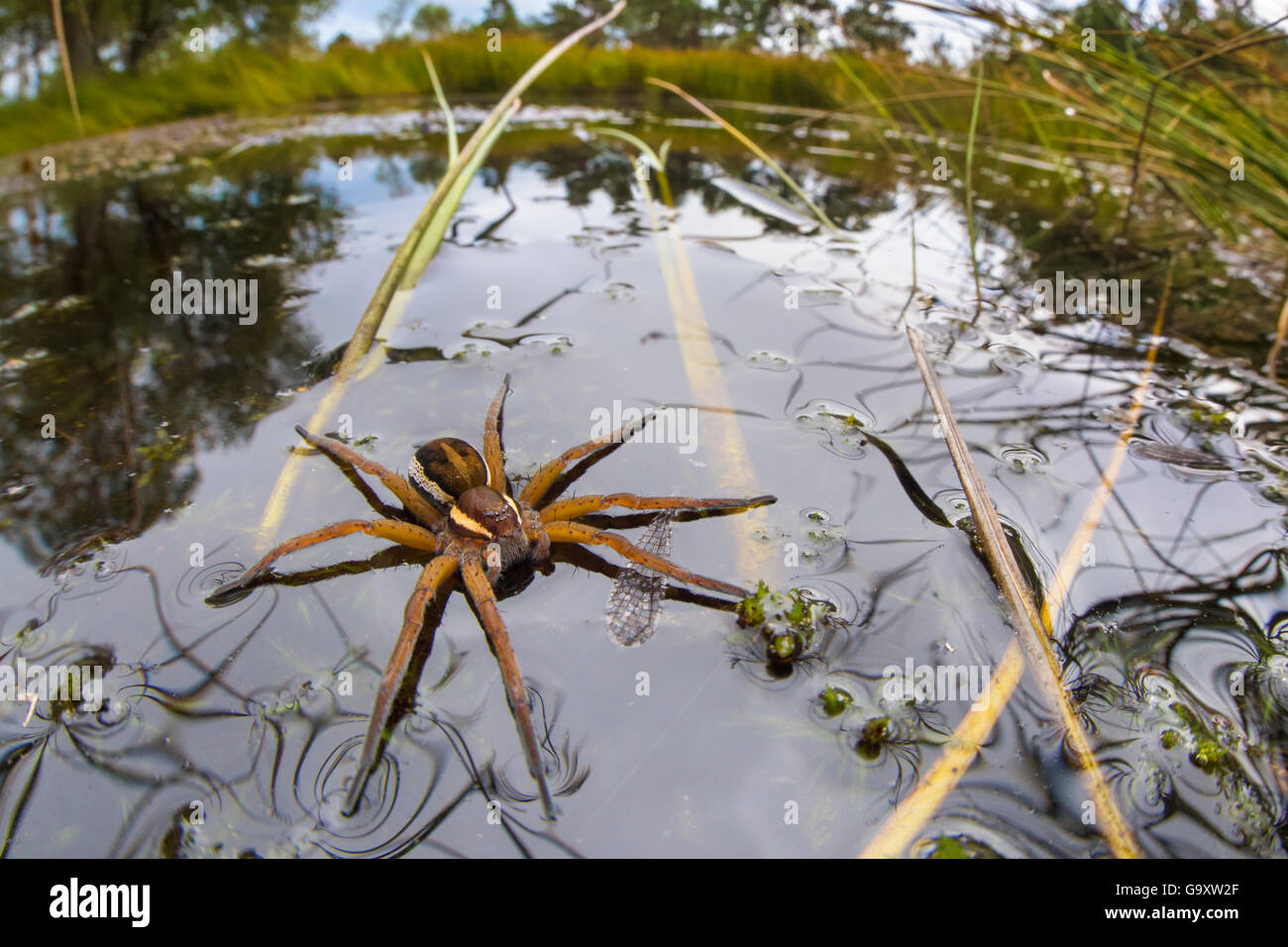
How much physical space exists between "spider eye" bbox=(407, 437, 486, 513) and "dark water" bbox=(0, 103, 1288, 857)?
0.94ft

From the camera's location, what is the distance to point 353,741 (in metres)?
1.79

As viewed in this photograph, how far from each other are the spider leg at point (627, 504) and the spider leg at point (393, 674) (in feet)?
1.47

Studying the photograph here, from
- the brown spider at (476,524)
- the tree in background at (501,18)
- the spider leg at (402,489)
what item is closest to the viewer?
the brown spider at (476,524)

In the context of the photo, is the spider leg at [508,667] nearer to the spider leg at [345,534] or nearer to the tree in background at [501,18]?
the spider leg at [345,534]

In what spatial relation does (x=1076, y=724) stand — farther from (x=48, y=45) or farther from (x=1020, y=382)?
(x=48, y=45)

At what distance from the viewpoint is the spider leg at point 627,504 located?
7.68 ft

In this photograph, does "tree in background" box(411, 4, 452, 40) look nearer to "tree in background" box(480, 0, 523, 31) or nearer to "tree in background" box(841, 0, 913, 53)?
"tree in background" box(480, 0, 523, 31)

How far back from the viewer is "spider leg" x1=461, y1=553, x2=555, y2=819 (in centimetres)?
161

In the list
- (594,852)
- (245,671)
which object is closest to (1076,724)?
(594,852)

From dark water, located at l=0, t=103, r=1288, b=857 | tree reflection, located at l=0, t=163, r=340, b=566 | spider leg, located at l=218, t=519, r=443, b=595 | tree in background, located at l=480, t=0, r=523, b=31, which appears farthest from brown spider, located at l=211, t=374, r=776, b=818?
tree in background, located at l=480, t=0, r=523, b=31

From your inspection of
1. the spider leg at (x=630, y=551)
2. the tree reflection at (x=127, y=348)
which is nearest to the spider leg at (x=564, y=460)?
the spider leg at (x=630, y=551)

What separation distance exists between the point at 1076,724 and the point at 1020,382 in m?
2.00

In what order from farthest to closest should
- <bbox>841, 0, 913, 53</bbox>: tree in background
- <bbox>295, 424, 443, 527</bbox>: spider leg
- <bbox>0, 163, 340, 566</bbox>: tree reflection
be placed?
<bbox>841, 0, 913, 53</bbox>: tree in background, <bbox>0, 163, 340, 566</bbox>: tree reflection, <bbox>295, 424, 443, 527</bbox>: spider leg

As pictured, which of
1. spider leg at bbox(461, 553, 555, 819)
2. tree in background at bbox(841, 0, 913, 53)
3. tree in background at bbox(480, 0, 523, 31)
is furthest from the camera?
tree in background at bbox(480, 0, 523, 31)
